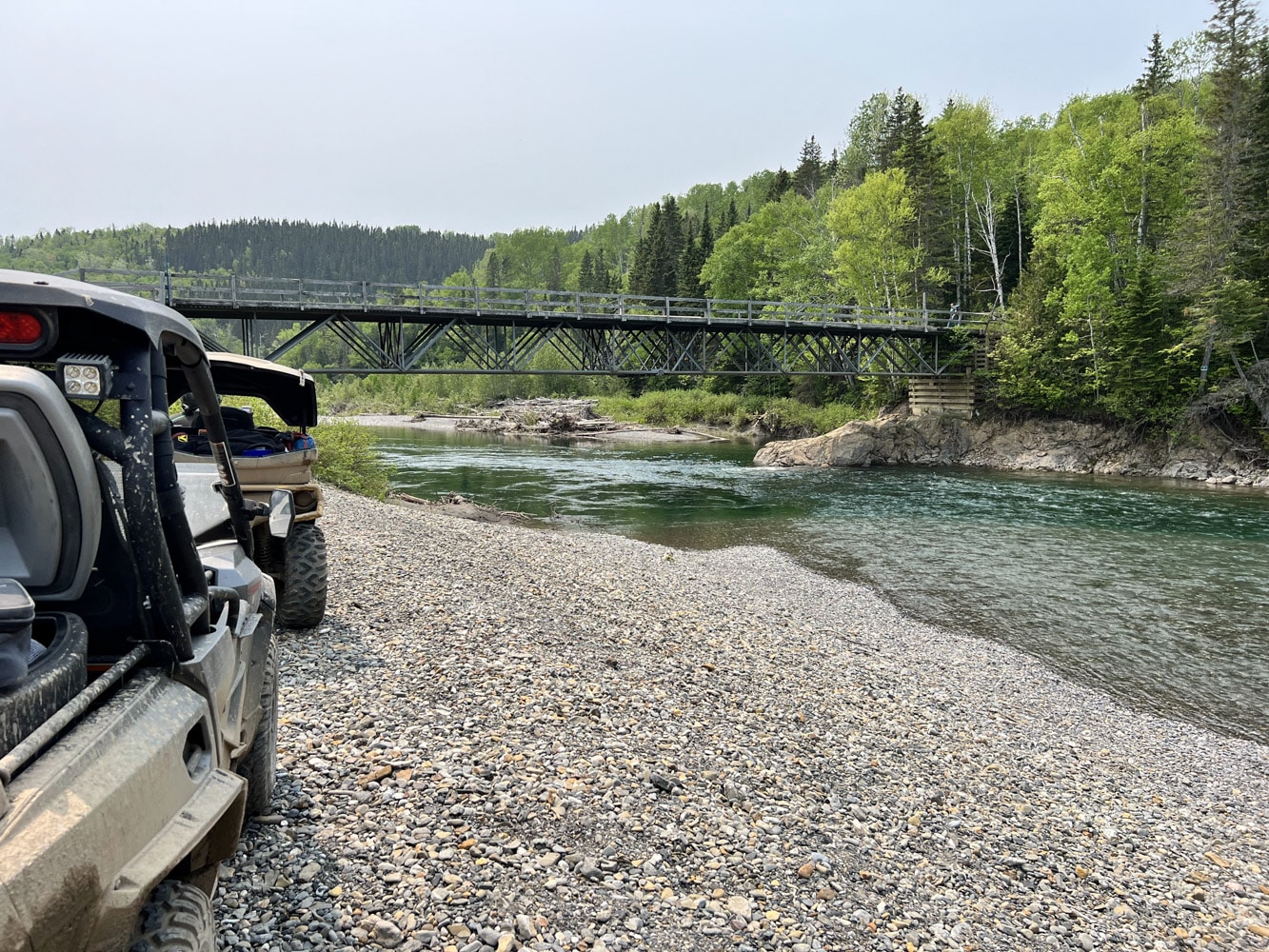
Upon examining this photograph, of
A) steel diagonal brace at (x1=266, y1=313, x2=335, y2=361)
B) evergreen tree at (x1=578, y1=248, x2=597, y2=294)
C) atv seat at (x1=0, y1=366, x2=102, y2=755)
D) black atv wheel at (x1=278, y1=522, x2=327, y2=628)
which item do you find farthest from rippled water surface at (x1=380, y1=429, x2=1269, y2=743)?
evergreen tree at (x1=578, y1=248, x2=597, y2=294)

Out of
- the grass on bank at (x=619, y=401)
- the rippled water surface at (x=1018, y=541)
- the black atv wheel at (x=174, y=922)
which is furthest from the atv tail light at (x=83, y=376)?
the grass on bank at (x=619, y=401)

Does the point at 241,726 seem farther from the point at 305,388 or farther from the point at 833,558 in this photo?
the point at 833,558

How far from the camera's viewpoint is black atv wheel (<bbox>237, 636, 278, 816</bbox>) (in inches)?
146

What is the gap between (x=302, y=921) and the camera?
344 centimetres

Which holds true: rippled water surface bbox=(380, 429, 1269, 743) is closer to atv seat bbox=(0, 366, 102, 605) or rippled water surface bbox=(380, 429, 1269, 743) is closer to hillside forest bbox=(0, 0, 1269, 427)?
hillside forest bbox=(0, 0, 1269, 427)

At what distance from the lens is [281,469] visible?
22.8 feet

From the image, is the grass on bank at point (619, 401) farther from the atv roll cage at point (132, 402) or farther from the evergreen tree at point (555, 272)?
the atv roll cage at point (132, 402)

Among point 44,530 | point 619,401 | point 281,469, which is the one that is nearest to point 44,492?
point 44,530

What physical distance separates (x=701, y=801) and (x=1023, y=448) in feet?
124

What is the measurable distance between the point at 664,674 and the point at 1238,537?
19.4 meters

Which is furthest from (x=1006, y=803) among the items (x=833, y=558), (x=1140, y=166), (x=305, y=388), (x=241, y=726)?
(x=1140, y=166)

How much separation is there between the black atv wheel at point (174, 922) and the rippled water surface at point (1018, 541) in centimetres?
1030

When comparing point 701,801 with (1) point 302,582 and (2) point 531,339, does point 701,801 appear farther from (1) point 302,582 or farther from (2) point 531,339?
(2) point 531,339

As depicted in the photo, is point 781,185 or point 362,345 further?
point 781,185
